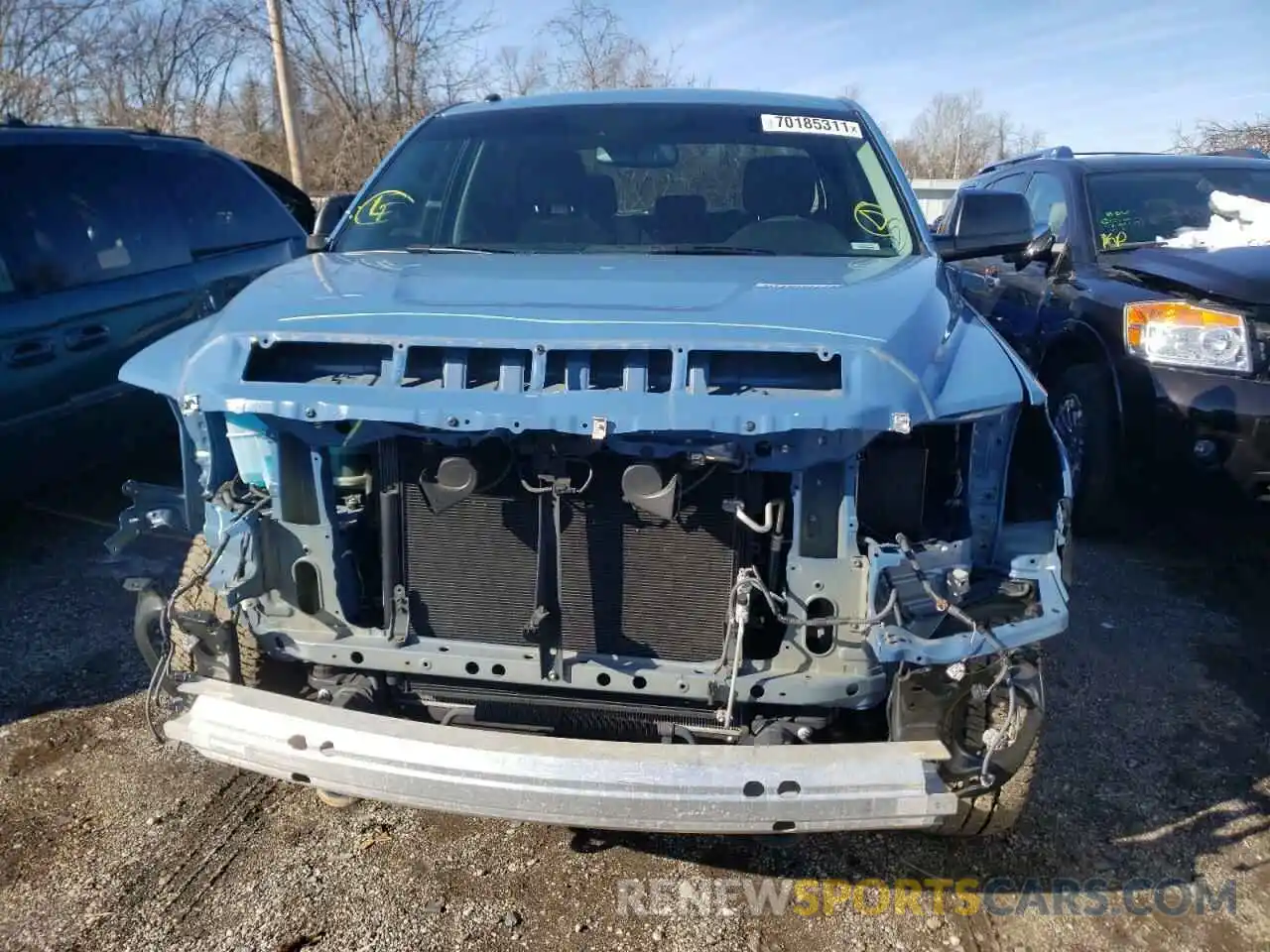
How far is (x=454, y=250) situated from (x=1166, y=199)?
175 inches

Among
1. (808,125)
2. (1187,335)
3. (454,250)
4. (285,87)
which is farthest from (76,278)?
(285,87)

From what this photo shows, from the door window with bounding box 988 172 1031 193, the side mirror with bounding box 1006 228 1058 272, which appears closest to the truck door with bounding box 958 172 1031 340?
the door window with bounding box 988 172 1031 193

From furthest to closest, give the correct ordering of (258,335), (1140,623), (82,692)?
(1140,623) → (82,692) → (258,335)

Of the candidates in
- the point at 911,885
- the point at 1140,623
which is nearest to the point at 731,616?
the point at 911,885

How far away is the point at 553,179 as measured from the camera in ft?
11.8

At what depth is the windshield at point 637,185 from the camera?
11.1ft

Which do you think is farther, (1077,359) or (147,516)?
(1077,359)

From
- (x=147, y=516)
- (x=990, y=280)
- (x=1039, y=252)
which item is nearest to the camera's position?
(x=147, y=516)

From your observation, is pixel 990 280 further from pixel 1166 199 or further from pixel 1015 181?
pixel 1166 199

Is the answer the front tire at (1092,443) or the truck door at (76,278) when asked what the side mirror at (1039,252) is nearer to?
the front tire at (1092,443)

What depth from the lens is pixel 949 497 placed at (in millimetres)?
2512

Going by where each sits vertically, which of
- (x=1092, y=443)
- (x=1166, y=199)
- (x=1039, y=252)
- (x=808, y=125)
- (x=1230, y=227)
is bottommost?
(x=1092, y=443)

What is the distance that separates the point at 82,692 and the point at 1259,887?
12.5 ft

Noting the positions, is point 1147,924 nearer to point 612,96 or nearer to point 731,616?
point 731,616
